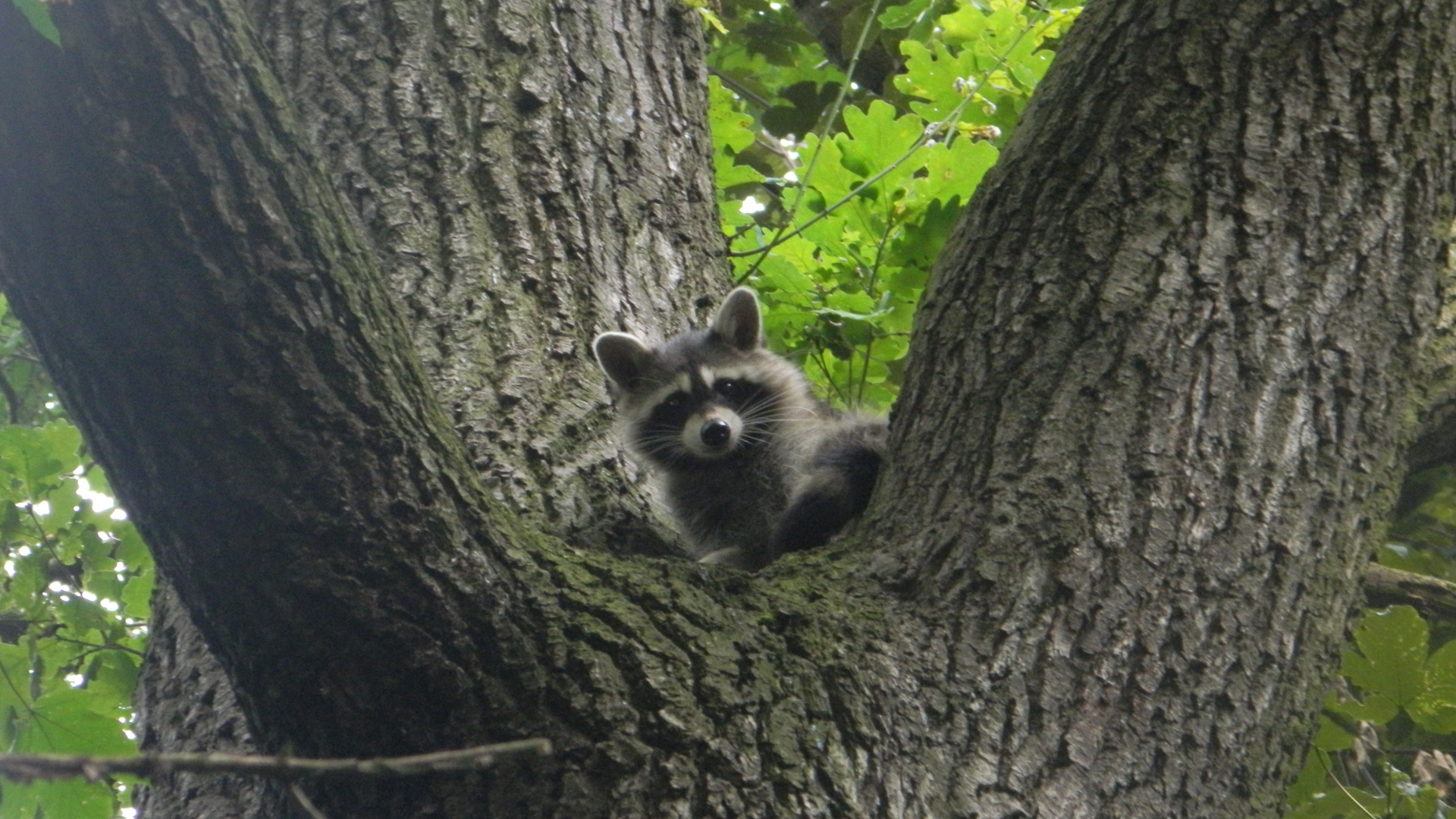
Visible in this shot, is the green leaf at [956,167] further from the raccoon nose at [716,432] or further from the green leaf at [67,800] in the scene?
the green leaf at [67,800]

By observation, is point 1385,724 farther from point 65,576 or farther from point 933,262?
point 65,576

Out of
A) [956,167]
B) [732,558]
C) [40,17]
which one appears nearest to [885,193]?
[956,167]

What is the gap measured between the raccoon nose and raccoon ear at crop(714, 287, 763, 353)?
0.90ft

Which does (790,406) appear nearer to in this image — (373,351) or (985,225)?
(985,225)

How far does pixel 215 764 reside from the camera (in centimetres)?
106

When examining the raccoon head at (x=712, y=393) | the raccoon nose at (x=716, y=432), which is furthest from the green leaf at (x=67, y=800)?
the raccoon nose at (x=716, y=432)

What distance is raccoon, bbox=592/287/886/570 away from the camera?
12.4ft

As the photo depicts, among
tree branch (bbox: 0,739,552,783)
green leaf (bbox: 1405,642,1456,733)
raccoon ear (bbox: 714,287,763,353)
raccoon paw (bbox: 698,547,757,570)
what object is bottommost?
raccoon paw (bbox: 698,547,757,570)

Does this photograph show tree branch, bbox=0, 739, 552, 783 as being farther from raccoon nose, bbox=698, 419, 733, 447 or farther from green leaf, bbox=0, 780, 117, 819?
raccoon nose, bbox=698, 419, 733, 447

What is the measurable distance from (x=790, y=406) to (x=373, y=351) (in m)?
2.60

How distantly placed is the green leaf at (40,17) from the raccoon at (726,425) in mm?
1880

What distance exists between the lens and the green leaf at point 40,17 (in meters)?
1.56

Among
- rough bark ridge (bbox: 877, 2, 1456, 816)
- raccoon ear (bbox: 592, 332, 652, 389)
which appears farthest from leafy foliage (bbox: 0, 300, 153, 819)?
rough bark ridge (bbox: 877, 2, 1456, 816)

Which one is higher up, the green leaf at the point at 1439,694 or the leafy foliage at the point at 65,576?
the green leaf at the point at 1439,694
